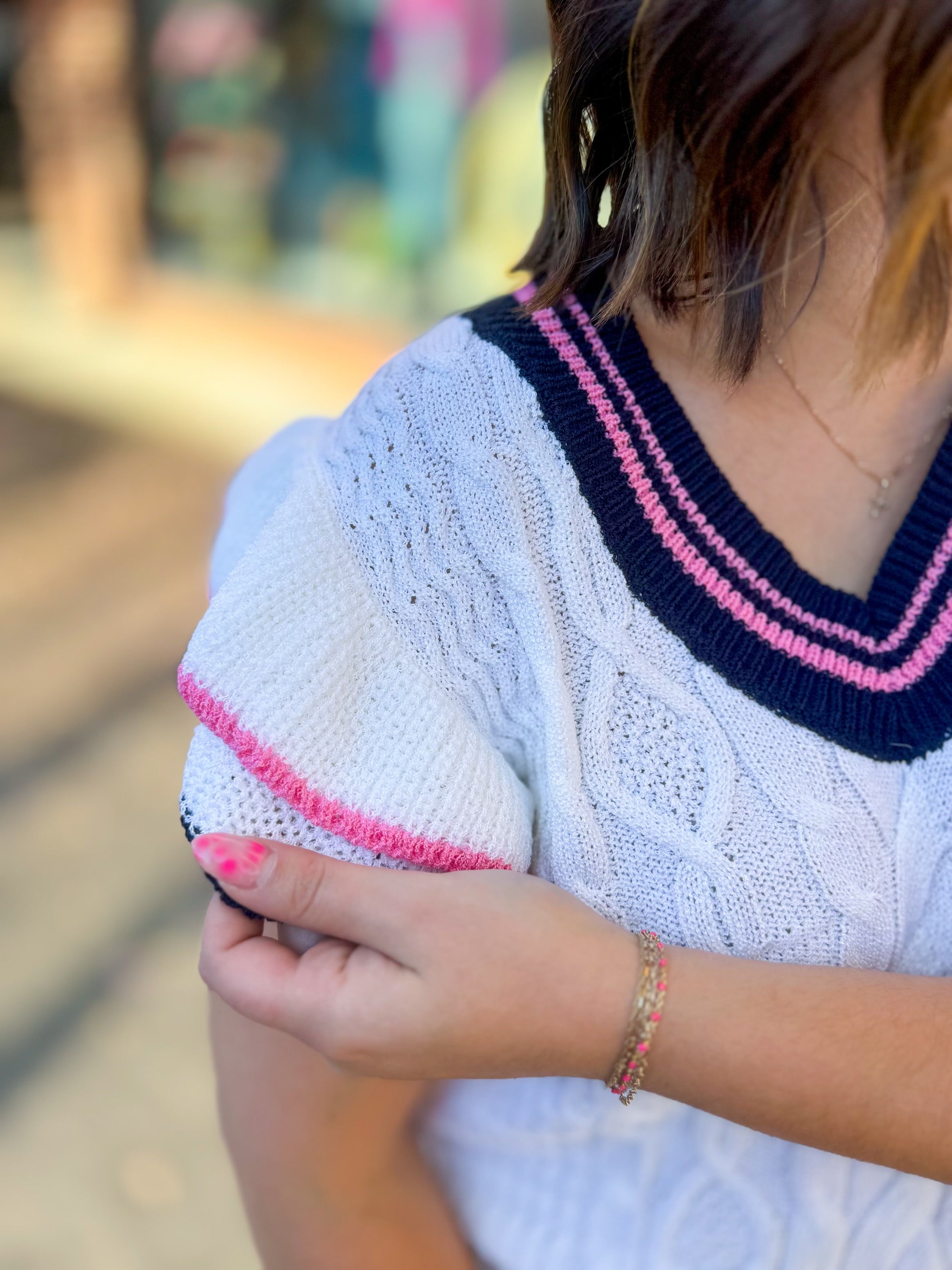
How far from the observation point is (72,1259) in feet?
5.89

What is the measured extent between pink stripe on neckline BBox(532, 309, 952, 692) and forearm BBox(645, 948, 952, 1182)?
217mm

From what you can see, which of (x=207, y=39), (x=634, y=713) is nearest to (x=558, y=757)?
(x=634, y=713)

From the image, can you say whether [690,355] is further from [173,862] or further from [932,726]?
[173,862]

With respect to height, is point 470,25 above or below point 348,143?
above

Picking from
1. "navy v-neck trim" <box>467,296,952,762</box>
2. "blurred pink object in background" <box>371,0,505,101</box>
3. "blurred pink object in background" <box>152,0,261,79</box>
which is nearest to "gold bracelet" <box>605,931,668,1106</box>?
"navy v-neck trim" <box>467,296,952,762</box>

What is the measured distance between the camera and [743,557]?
0.79 metres

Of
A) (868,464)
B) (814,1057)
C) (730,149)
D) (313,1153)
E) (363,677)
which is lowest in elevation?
(313,1153)

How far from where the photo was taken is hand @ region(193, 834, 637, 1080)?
624mm

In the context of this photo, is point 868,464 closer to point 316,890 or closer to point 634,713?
point 634,713

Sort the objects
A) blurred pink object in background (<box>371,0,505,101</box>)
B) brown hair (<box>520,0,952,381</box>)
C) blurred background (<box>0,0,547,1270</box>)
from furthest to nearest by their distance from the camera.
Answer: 1. blurred pink object in background (<box>371,0,505,101</box>)
2. blurred background (<box>0,0,547,1270</box>)
3. brown hair (<box>520,0,952,381</box>)

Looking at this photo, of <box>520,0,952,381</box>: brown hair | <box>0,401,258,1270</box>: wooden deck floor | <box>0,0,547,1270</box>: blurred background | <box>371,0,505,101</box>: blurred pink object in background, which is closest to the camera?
<box>520,0,952,381</box>: brown hair

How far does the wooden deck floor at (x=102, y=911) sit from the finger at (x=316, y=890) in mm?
1530

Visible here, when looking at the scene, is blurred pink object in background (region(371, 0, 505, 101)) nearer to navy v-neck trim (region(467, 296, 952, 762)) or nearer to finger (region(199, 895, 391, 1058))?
navy v-neck trim (region(467, 296, 952, 762))

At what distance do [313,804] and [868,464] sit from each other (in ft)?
1.71
